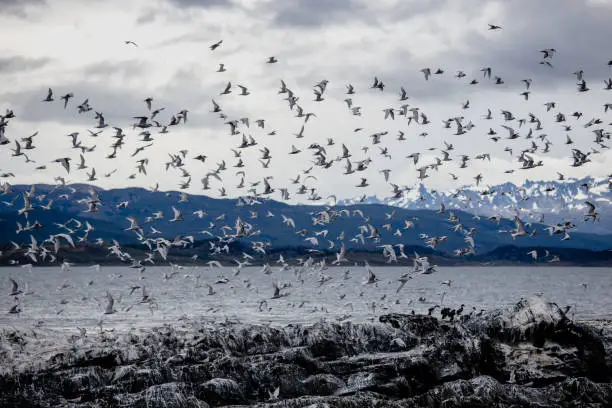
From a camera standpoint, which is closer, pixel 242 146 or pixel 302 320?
pixel 242 146

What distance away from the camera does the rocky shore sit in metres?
28.0

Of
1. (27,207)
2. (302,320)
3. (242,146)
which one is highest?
(242,146)

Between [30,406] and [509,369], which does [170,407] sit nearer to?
[30,406]

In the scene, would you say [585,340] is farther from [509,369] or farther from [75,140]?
[75,140]

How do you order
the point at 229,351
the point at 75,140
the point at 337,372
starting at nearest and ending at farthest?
1. the point at 337,372
2. the point at 229,351
3. the point at 75,140

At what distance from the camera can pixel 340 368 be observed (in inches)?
1257

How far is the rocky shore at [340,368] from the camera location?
91.9 ft

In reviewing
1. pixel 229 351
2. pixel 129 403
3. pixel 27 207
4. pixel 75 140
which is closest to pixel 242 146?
pixel 75 140

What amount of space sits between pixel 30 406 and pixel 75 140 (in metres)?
22.4

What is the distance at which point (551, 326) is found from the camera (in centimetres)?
3350

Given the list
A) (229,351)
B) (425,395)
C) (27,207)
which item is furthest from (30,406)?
(27,207)

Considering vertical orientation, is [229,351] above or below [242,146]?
below

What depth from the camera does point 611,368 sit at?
32438 millimetres

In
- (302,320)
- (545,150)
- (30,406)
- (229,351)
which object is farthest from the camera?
(302,320)
